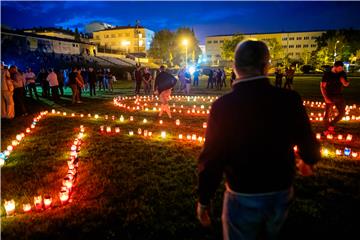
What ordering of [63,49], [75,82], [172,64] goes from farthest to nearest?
[172,64]
[63,49]
[75,82]

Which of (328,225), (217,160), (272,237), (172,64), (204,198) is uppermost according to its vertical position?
(172,64)

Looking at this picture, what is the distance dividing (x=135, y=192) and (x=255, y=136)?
3.86 meters

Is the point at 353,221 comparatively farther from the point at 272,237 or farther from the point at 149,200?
the point at 149,200

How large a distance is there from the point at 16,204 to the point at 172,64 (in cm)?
7434

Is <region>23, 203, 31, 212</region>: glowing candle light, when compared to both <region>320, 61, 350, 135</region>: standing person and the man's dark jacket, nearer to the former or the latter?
the man's dark jacket

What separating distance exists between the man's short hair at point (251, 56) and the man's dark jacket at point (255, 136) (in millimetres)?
122

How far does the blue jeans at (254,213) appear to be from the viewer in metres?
2.27

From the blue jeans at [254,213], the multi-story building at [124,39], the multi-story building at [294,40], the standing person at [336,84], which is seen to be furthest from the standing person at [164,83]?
the multi-story building at [294,40]

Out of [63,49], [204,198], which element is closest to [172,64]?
[63,49]

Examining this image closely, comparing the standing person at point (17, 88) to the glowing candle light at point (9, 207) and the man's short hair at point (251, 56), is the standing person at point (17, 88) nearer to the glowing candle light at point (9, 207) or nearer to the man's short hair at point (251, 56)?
the glowing candle light at point (9, 207)

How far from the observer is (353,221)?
14.8 feet

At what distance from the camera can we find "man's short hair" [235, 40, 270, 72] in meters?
2.27

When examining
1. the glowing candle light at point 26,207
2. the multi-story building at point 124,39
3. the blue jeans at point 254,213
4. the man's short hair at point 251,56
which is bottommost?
the glowing candle light at point 26,207

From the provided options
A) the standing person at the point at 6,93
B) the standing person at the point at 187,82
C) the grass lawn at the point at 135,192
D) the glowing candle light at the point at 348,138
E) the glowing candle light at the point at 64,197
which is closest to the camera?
the grass lawn at the point at 135,192
